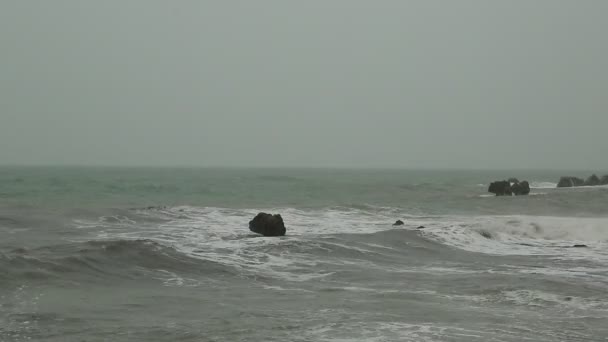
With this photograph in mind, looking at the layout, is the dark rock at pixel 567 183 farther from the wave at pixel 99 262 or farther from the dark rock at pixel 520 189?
the wave at pixel 99 262

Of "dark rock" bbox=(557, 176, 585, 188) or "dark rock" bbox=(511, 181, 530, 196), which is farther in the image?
"dark rock" bbox=(557, 176, 585, 188)

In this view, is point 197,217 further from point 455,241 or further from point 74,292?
point 74,292

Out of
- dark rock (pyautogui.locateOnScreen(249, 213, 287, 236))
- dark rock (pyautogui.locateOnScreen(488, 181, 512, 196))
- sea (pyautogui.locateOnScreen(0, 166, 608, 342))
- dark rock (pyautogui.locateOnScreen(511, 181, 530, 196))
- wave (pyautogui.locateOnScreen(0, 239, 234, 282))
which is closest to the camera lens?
sea (pyautogui.locateOnScreen(0, 166, 608, 342))

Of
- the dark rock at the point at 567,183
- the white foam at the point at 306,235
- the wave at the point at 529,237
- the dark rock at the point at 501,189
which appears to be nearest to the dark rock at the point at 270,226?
the white foam at the point at 306,235

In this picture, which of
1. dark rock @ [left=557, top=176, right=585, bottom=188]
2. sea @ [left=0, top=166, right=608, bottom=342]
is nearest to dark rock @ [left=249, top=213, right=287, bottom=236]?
sea @ [left=0, top=166, right=608, bottom=342]

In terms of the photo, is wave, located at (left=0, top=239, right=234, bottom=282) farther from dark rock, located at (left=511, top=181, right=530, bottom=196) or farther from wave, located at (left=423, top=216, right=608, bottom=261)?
dark rock, located at (left=511, top=181, right=530, bottom=196)

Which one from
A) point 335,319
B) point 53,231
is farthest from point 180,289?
point 53,231

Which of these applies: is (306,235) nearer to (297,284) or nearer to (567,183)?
(297,284)

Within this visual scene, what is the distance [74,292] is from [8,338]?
3.21m

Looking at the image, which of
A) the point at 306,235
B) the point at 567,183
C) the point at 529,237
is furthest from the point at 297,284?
the point at 567,183

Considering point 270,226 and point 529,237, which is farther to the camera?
point 529,237

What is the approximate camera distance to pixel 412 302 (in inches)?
427

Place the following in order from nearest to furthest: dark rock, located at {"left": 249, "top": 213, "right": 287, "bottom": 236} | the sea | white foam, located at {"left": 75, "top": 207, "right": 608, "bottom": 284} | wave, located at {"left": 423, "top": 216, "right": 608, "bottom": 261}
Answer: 1. the sea
2. white foam, located at {"left": 75, "top": 207, "right": 608, "bottom": 284}
3. wave, located at {"left": 423, "top": 216, "right": 608, "bottom": 261}
4. dark rock, located at {"left": 249, "top": 213, "right": 287, "bottom": 236}

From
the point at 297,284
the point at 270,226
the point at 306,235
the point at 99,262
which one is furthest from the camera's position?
the point at 306,235
